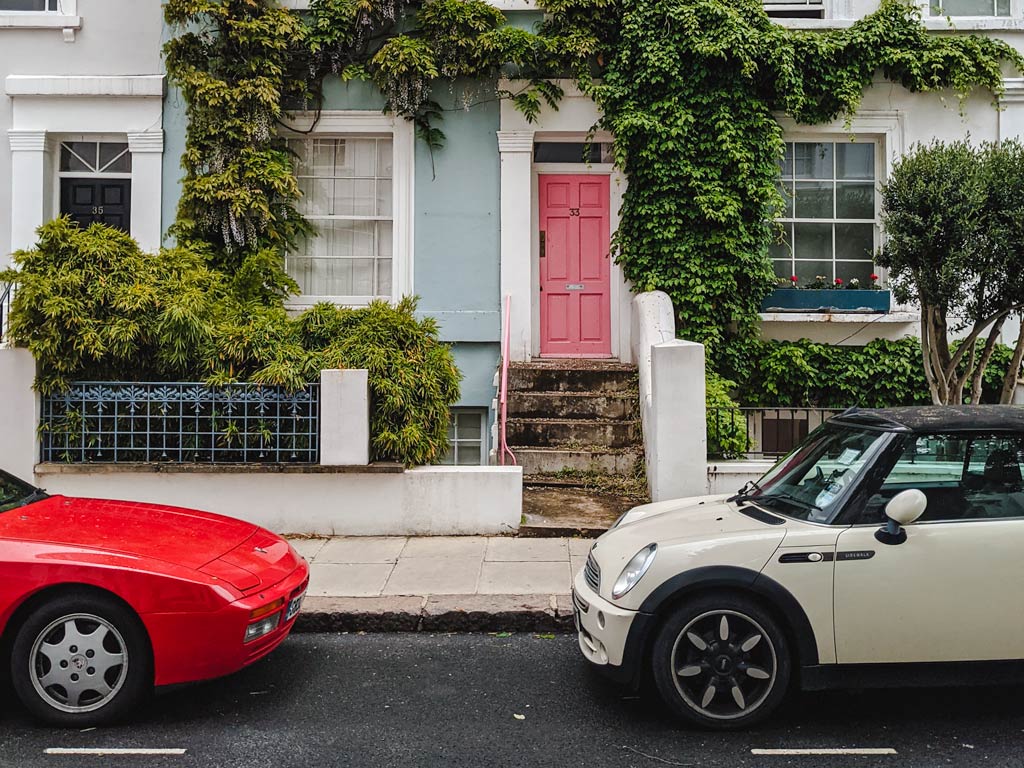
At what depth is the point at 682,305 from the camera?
10211mm

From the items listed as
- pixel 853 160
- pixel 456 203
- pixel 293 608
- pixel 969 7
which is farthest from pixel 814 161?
pixel 293 608

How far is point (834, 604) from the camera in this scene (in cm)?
396

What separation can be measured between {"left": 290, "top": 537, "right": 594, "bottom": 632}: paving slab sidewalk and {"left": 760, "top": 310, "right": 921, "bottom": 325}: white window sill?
4.68 meters

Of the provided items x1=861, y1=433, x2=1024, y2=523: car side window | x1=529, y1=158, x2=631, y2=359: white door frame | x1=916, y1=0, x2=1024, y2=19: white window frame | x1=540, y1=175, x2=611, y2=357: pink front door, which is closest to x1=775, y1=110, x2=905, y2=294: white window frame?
x1=916, y1=0, x2=1024, y2=19: white window frame

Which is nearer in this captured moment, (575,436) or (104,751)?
(104,751)

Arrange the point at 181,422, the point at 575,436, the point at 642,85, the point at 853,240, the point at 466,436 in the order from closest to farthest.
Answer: the point at 181,422
the point at 575,436
the point at 642,85
the point at 466,436
the point at 853,240

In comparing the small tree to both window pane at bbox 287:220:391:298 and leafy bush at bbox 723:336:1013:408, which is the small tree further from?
window pane at bbox 287:220:391:298

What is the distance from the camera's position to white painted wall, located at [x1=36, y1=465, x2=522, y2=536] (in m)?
7.59

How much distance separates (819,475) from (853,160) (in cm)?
792

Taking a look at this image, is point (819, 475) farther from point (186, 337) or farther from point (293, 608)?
point (186, 337)

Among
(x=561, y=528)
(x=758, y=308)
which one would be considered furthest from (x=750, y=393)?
(x=561, y=528)

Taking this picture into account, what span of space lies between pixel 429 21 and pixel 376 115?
131 cm

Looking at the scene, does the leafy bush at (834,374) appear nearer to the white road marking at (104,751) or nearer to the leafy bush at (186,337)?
the leafy bush at (186,337)

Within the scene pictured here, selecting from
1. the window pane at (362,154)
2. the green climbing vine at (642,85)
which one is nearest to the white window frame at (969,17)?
the green climbing vine at (642,85)
